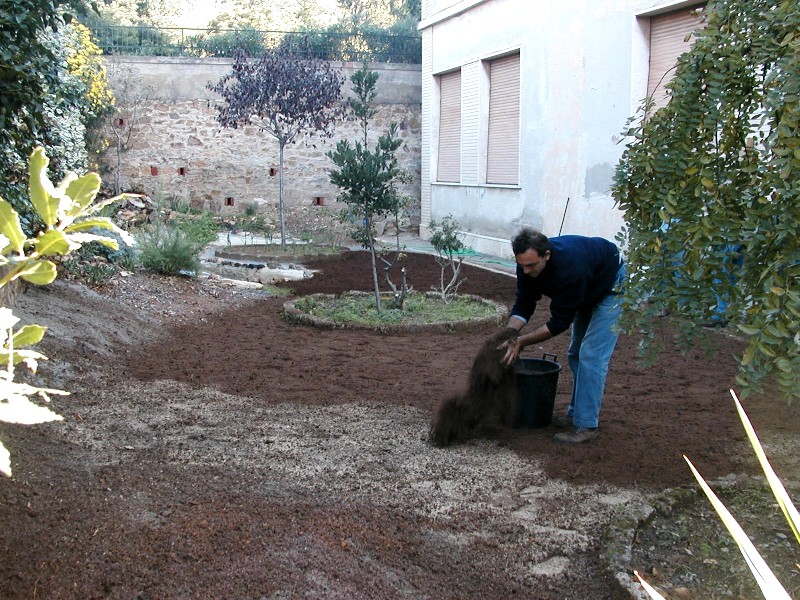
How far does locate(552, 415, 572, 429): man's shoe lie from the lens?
17.4ft

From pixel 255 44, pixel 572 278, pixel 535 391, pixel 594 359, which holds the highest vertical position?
pixel 255 44

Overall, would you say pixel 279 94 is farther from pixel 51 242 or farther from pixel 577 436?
pixel 51 242

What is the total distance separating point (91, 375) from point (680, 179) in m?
4.54

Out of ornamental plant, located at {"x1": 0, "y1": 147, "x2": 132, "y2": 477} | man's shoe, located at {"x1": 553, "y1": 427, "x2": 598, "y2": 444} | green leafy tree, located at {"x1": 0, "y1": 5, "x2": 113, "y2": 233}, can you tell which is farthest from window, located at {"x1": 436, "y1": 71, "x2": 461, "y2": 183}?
ornamental plant, located at {"x1": 0, "y1": 147, "x2": 132, "y2": 477}

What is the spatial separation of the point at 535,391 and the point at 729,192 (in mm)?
2114

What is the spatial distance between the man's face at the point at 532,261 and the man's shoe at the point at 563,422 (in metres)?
1.11

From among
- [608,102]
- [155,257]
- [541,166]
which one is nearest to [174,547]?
[155,257]

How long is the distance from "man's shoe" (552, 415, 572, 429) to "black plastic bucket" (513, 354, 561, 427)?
7 cm

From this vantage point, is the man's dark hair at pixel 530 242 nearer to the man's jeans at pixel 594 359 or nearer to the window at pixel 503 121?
the man's jeans at pixel 594 359

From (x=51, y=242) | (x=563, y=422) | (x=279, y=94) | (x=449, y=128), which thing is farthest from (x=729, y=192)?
(x=449, y=128)

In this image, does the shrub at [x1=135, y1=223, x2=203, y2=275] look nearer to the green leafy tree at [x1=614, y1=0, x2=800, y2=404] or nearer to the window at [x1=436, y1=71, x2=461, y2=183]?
the window at [x1=436, y1=71, x2=461, y2=183]

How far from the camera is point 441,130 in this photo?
17.8 m

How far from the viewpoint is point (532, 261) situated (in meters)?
4.69

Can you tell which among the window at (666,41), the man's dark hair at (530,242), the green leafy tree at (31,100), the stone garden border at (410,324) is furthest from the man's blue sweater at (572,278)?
the window at (666,41)
